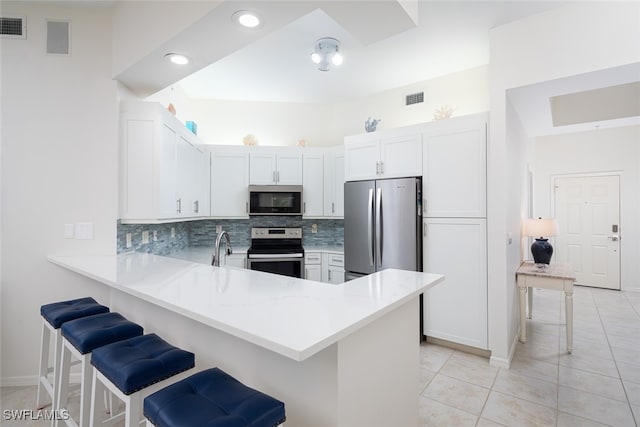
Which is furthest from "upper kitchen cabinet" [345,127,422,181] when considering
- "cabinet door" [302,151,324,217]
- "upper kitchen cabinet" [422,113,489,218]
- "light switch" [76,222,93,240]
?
"light switch" [76,222,93,240]

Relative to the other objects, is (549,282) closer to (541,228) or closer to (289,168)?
(541,228)

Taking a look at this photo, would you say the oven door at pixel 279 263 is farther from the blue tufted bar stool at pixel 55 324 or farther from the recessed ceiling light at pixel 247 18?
the recessed ceiling light at pixel 247 18

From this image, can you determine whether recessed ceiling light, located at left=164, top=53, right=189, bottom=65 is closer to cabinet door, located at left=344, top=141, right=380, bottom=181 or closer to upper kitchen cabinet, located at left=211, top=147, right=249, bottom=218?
upper kitchen cabinet, located at left=211, top=147, right=249, bottom=218

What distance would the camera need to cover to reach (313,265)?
4.13 meters

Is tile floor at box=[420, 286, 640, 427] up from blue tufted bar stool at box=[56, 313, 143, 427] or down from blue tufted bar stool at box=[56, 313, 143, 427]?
down

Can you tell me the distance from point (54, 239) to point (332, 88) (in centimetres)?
338

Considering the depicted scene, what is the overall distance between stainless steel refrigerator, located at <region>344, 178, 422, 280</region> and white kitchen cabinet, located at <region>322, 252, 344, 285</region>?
328 millimetres

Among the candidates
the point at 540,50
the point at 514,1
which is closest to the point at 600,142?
the point at 540,50

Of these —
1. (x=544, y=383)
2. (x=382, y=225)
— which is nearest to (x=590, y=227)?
(x=544, y=383)

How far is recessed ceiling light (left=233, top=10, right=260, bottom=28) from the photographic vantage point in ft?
5.59

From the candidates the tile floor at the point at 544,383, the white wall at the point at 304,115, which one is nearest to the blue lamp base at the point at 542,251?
the tile floor at the point at 544,383

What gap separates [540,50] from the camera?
2508mm

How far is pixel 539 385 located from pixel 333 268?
7.66ft

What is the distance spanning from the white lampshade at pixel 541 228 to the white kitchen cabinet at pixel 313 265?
8.21 feet
